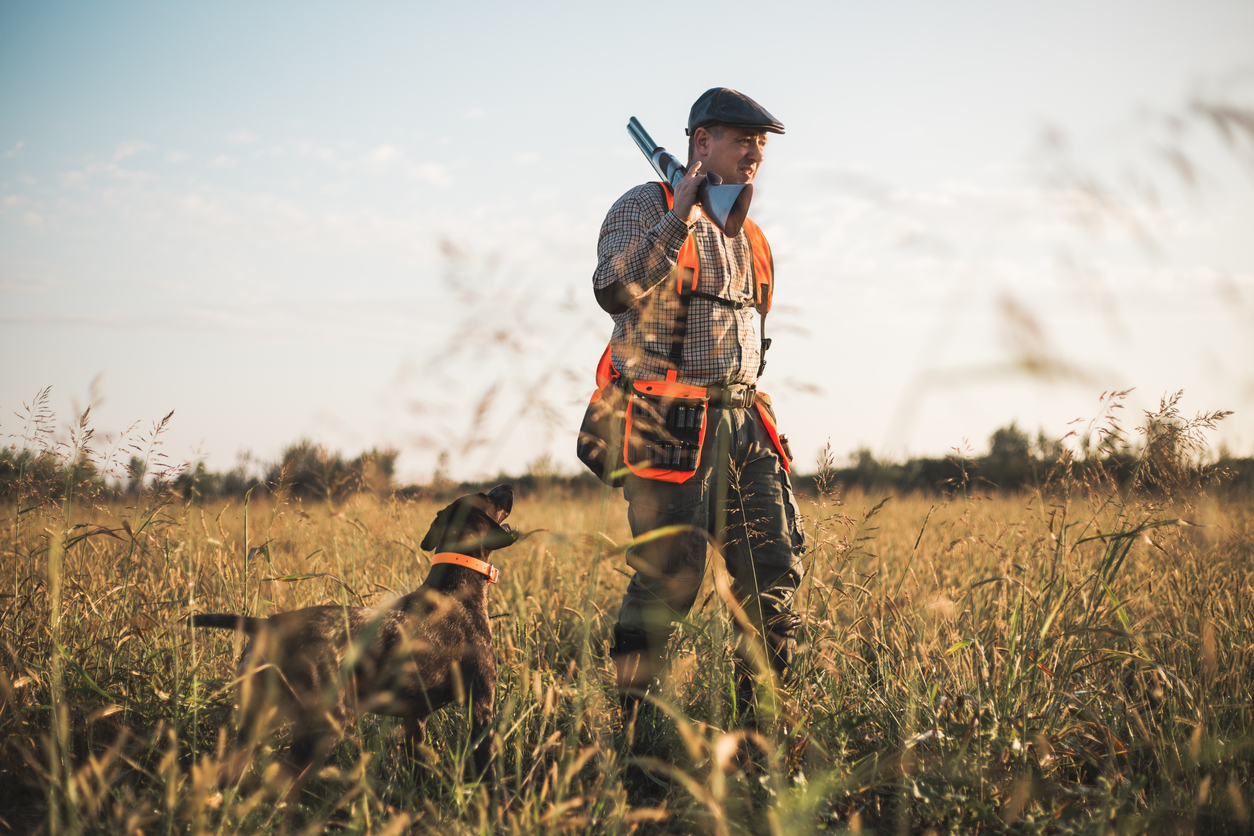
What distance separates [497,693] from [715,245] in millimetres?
2027

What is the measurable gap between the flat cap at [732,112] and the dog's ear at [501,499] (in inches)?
70.1

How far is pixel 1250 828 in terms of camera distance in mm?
1782

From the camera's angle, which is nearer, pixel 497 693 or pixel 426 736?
pixel 426 736

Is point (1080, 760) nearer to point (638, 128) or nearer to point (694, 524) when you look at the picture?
point (694, 524)

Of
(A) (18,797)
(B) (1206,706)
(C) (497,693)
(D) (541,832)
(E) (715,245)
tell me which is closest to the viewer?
(D) (541,832)

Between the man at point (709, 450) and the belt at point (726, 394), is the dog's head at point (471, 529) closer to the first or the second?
the man at point (709, 450)

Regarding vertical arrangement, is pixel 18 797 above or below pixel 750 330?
below

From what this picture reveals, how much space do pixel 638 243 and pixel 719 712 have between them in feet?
5.58

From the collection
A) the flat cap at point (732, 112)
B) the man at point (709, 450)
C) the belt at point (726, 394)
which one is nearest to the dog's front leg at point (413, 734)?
the man at point (709, 450)

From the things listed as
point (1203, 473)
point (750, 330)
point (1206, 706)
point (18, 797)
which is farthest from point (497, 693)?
point (1203, 473)

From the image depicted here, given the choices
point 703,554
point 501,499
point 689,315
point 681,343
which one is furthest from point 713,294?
point 501,499

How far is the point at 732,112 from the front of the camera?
2857 mm

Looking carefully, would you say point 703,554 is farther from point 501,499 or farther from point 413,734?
point 413,734

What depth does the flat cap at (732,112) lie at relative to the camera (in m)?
2.85
